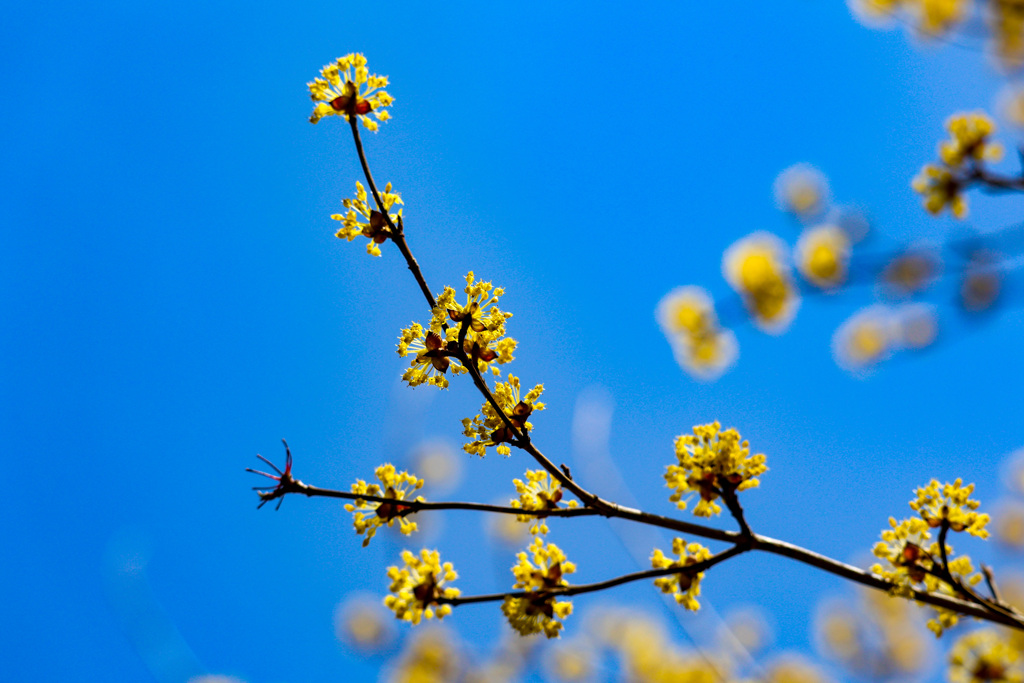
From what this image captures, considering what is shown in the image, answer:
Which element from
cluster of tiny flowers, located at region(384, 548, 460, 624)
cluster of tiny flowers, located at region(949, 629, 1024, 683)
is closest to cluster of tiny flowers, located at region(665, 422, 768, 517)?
cluster of tiny flowers, located at region(384, 548, 460, 624)

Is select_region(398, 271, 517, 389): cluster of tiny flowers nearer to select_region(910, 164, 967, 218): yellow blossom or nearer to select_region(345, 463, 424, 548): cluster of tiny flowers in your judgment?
select_region(345, 463, 424, 548): cluster of tiny flowers

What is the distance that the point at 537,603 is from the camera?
9.34 ft

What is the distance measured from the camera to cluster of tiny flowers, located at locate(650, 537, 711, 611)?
284 centimetres

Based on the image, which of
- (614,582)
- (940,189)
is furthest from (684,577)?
(940,189)

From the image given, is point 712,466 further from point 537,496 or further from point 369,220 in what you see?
point 369,220

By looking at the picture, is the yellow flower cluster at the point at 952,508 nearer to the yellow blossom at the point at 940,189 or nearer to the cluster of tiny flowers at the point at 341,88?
the yellow blossom at the point at 940,189

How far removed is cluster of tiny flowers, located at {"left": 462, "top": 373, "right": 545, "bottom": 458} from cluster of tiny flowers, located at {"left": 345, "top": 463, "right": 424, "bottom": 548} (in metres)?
0.35

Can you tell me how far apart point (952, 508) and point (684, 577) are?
1399 millimetres

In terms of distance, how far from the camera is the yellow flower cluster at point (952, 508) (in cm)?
293

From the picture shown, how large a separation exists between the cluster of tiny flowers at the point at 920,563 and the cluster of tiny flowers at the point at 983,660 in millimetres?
399

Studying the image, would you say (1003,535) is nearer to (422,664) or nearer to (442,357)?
(422,664)

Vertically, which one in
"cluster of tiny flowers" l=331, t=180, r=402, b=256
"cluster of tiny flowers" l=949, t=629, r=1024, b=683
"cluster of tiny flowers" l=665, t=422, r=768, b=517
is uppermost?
"cluster of tiny flowers" l=331, t=180, r=402, b=256

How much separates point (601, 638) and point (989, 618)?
3.72 meters

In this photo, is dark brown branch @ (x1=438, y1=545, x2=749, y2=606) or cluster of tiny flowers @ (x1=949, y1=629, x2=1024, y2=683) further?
cluster of tiny flowers @ (x1=949, y1=629, x2=1024, y2=683)
